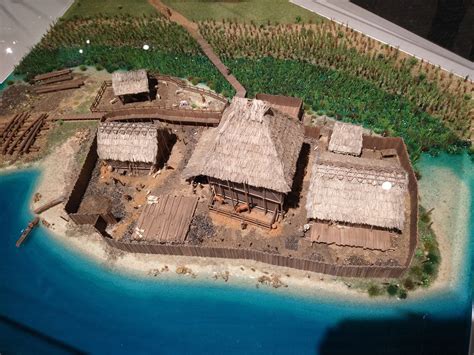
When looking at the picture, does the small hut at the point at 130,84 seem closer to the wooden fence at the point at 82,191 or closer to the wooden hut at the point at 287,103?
the wooden fence at the point at 82,191

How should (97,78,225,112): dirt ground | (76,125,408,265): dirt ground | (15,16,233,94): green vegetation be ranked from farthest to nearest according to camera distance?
(15,16,233,94): green vegetation < (97,78,225,112): dirt ground < (76,125,408,265): dirt ground

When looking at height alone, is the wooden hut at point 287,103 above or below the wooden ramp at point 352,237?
above

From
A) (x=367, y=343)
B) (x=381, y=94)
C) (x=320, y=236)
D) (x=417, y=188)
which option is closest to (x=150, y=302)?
(x=320, y=236)

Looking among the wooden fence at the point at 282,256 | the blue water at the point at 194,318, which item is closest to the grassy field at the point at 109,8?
the wooden fence at the point at 282,256

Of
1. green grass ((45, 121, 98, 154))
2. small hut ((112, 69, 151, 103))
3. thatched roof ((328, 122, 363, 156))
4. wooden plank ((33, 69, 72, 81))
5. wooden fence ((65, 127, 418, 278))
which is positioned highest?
wooden plank ((33, 69, 72, 81))

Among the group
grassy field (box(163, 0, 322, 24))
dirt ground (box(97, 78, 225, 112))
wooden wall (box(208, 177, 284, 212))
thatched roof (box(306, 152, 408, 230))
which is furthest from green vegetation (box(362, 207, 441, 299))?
grassy field (box(163, 0, 322, 24))

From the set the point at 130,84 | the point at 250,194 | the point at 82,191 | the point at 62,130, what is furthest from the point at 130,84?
the point at 250,194

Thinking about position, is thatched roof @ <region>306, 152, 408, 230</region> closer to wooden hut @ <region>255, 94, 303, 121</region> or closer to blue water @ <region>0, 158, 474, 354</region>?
blue water @ <region>0, 158, 474, 354</region>

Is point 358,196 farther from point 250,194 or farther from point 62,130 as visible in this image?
point 62,130
